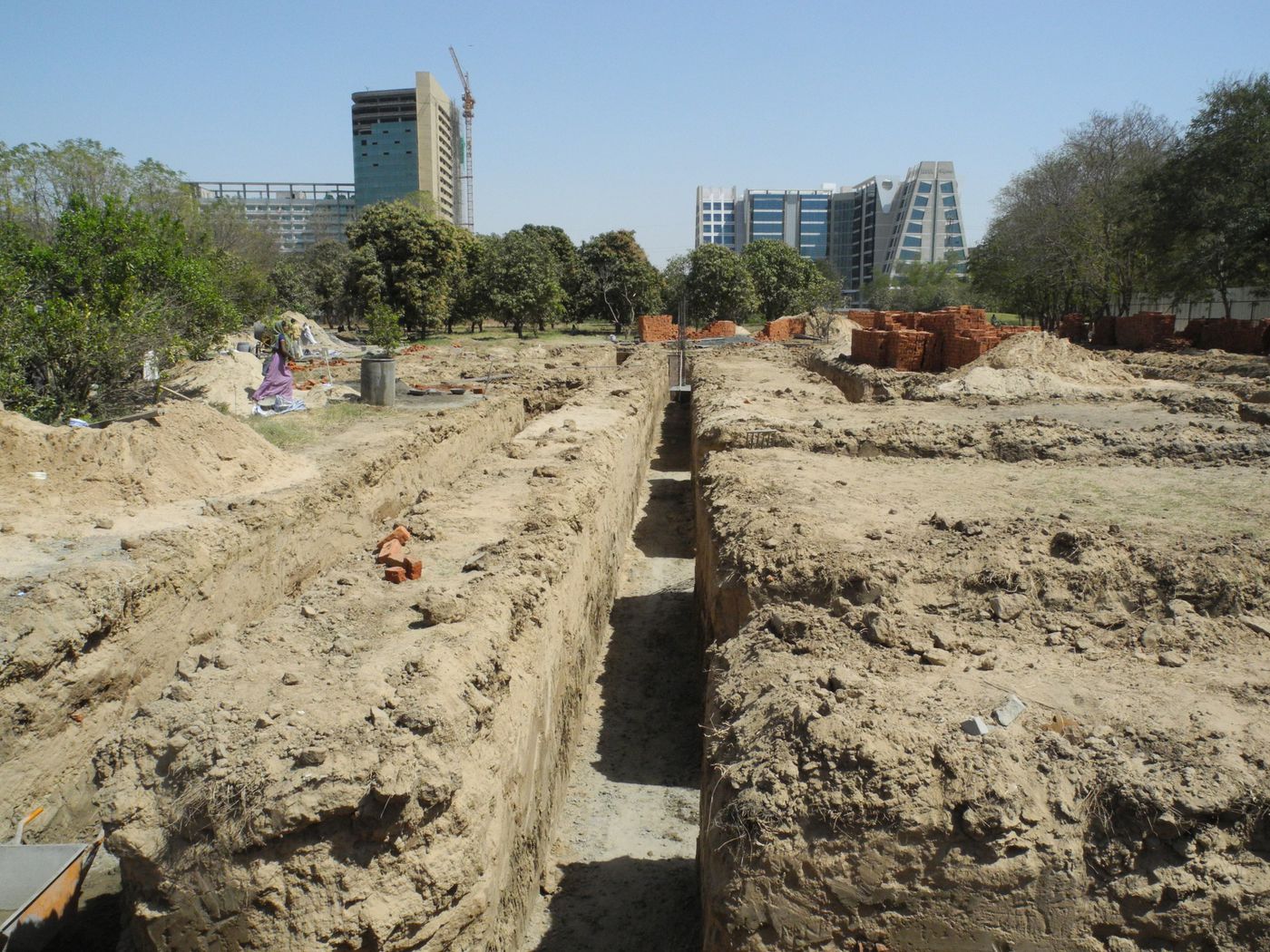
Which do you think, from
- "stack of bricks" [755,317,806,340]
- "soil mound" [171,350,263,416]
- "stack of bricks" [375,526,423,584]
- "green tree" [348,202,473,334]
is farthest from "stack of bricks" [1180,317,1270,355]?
"green tree" [348,202,473,334]

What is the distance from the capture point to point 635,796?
18.4 feet

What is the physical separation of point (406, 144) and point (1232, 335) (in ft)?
332

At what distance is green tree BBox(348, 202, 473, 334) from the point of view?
1378 inches

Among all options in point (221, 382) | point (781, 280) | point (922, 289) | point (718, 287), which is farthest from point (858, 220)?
point (221, 382)

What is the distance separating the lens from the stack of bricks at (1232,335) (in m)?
19.6

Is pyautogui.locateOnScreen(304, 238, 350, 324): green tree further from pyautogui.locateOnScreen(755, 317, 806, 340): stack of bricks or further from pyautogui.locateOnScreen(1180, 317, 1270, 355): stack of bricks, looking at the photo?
pyautogui.locateOnScreen(1180, 317, 1270, 355): stack of bricks

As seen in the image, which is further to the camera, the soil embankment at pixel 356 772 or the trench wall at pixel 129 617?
the trench wall at pixel 129 617

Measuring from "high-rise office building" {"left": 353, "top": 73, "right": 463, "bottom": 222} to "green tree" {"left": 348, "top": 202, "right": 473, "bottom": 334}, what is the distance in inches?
2533

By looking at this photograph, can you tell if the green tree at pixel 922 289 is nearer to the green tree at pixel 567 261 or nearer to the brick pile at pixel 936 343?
the green tree at pixel 567 261

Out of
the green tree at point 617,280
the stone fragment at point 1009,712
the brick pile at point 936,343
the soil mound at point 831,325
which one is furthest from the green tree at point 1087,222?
the stone fragment at point 1009,712

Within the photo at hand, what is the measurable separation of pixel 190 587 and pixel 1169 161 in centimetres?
2678

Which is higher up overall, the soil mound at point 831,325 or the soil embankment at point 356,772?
the soil mound at point 831,325

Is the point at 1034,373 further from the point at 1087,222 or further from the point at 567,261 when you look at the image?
the point at 567,261

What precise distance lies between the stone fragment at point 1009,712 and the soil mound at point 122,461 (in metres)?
7.19
